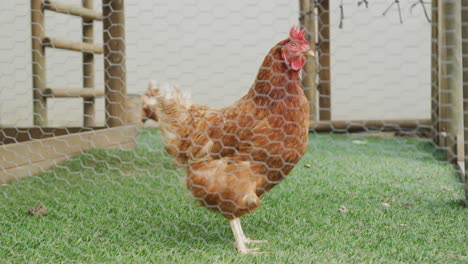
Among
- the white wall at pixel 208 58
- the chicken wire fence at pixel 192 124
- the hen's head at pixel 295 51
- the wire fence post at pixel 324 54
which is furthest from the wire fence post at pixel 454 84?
the wire fence post at pixel 324 54

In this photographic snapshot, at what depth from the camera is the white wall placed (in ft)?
9.81

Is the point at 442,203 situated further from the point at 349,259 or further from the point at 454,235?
the point at 349,259

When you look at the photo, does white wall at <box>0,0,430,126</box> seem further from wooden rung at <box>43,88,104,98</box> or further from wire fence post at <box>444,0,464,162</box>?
wire fence post at <box>444,0,464,162</box>

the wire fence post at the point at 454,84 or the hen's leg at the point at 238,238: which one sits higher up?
the wire fence post at the point at 454,84

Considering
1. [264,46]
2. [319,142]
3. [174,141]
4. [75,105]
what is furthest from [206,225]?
[75,105]

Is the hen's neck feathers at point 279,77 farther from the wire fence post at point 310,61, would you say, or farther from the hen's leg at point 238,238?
the wire fence post at point 310,61

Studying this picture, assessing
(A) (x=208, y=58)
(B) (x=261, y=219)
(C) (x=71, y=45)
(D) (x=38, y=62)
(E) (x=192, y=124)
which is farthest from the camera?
(C) (x=71, y=45)

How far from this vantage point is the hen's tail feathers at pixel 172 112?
1.73 metres

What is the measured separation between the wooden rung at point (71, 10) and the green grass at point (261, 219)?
112cm

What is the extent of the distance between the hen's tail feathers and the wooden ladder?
1714 millimetres

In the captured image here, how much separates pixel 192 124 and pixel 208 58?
5.12 ft

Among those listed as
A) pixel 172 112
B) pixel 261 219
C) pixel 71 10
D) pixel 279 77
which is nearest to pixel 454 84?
pixel 261 219

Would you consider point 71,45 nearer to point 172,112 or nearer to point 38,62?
point 38,62

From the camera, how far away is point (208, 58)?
3209 millimetres
